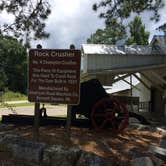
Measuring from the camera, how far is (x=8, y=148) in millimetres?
8602

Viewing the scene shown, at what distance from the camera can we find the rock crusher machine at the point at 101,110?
1058 centimetres

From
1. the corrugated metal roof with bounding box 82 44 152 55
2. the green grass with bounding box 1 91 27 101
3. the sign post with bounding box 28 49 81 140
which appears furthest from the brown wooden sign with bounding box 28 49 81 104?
the green grass with bounding box 1 91 27 101

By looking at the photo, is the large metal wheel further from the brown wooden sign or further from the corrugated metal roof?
the corrugated metal roof

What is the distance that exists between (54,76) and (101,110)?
6.73 feet

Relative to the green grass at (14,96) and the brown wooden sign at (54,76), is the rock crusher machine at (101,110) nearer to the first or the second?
the brown wooden sign at (54,76)

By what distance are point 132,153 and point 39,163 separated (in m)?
1.81

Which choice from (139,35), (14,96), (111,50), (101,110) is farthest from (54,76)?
(139,35)

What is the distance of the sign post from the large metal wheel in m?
1.66

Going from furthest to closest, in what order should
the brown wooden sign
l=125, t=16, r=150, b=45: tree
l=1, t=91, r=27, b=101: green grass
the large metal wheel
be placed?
l=125, t=16, r=150, b=45: tree < l=1, t=91, r=27, b=101: green grass < the large metal wheel < the brown wooden sign

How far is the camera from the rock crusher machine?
34.7 ft

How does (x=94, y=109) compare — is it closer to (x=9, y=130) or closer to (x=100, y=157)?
(x=9, y=130)

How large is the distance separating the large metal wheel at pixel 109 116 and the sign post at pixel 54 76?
1.66 m

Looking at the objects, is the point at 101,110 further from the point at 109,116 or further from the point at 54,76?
the point at 54,76

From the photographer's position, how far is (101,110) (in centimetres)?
Answer: 1074
